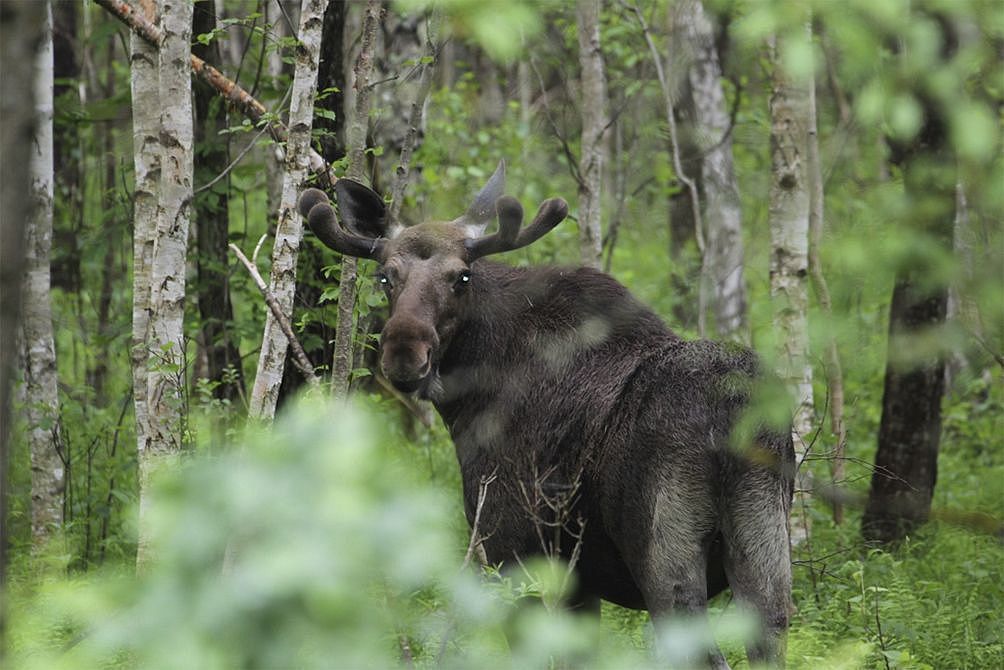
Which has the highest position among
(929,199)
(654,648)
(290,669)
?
(929,199)

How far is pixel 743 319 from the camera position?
40.3 feet

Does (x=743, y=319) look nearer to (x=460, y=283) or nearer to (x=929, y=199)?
(x=460, y=283)

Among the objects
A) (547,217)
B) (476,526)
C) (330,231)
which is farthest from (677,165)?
(476,526)

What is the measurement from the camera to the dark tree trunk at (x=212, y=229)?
8414 millimetres

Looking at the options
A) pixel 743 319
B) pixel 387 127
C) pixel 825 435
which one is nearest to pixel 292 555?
pixel 825 435

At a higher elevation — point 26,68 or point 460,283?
point 26,68

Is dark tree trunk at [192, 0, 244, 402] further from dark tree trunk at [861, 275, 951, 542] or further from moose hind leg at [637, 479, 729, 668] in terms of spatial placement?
dark tree trunk at [861, 275, 951, 542]

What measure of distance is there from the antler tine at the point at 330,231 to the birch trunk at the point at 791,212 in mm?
3025

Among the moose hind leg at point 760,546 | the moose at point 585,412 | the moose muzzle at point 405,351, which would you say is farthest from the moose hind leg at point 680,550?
the moose muzzle at point 405,351

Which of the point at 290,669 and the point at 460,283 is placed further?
the point at 460,283

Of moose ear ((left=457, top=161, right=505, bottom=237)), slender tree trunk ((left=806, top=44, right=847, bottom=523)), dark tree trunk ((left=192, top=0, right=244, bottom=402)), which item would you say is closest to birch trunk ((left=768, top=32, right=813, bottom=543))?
slender tree trunk ((left=806, top=44, right=847, bottom=523))

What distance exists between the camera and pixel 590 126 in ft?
31.5

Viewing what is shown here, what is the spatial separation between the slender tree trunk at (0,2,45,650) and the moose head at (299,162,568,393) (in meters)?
3.63

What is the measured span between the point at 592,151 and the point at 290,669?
26.8ft
